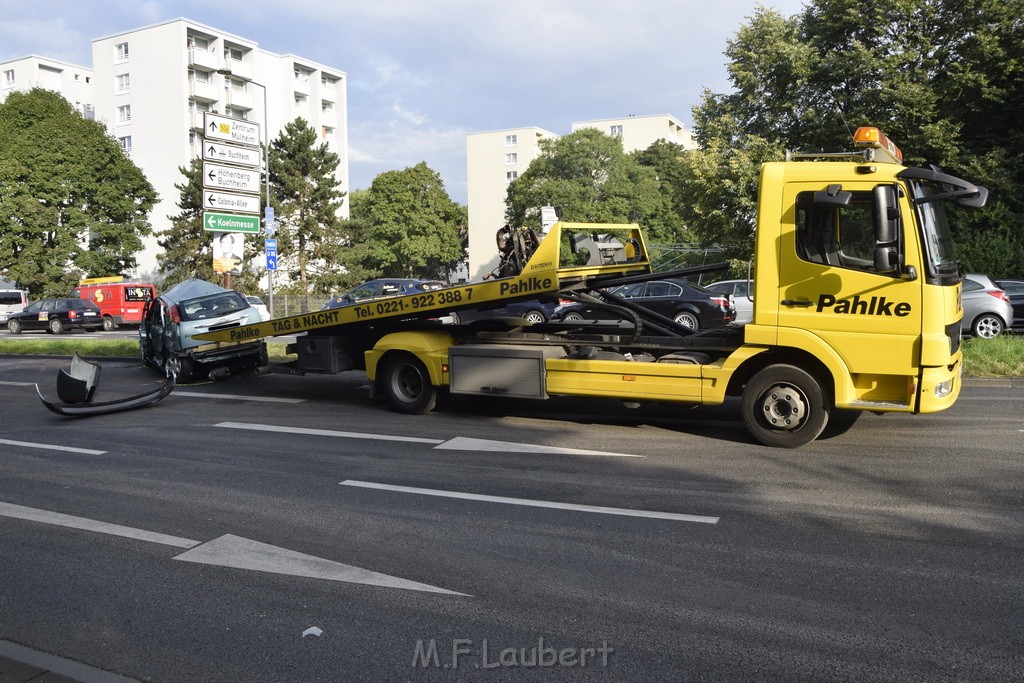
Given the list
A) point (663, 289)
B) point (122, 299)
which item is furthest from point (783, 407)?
point (122, 299)

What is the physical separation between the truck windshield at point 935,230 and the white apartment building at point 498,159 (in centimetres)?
7704

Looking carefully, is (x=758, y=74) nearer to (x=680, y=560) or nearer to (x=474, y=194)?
(x=680, y=560)

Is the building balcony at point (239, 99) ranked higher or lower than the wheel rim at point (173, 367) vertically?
higher

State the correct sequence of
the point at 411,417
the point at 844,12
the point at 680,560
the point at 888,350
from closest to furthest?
the point at 680,560, the point at 888,350, the point at 411,417, the point at 844,12

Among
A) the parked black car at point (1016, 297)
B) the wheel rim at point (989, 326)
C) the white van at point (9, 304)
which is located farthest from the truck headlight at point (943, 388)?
the white van at point (9, 304)

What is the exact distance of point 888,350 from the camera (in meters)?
7.40

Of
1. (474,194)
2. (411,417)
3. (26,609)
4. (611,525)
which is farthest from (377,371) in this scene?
(474,194)

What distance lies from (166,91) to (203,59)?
3.63 meters

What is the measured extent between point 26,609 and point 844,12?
29288 millimetres

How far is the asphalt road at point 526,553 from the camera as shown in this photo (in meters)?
3.91

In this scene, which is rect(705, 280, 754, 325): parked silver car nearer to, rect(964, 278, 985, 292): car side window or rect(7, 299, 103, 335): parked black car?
rect(964, 278, 985, 292): car side window

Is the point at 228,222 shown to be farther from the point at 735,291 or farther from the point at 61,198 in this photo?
the point at 61,198

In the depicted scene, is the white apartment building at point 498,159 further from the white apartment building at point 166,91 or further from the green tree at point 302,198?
the green tree at point 302,198

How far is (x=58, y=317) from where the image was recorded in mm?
34750
